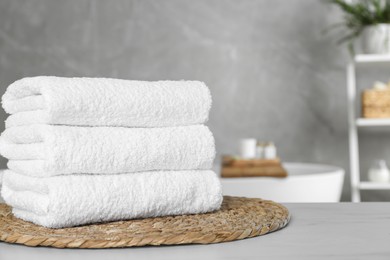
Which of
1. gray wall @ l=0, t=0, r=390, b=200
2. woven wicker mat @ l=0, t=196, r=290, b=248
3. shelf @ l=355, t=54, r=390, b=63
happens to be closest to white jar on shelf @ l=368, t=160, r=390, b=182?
gray wall @ l=0, t=0, r=390, b=200

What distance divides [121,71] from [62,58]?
0.99 feet

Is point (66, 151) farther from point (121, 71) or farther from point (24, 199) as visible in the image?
point (121, 71)

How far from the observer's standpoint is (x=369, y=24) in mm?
2666

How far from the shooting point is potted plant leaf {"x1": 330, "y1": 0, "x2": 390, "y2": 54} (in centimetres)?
260

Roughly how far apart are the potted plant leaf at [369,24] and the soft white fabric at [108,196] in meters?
Result: 2.09

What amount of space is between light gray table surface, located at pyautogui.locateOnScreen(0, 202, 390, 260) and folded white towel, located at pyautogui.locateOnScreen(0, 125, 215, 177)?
0.09 metres

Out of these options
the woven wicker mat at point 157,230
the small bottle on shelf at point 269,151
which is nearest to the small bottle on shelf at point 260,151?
the small bottle on shelf at point 269,151

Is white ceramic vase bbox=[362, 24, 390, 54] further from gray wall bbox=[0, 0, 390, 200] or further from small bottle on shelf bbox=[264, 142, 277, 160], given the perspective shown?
small bottle on shelf bbox=[264, 142, 277, 160]

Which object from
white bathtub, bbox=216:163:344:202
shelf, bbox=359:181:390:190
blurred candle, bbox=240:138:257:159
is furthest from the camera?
blurred candle, bbox=240:138:257:159

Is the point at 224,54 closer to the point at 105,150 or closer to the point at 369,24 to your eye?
the point at 369,24

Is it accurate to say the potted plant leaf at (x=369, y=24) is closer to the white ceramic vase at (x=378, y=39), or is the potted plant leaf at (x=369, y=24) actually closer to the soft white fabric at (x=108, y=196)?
the white ceramic vase at (x=378, y=39)

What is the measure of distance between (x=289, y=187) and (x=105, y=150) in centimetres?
155

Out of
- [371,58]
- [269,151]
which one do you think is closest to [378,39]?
[371,58]

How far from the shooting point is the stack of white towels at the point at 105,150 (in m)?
0.58
